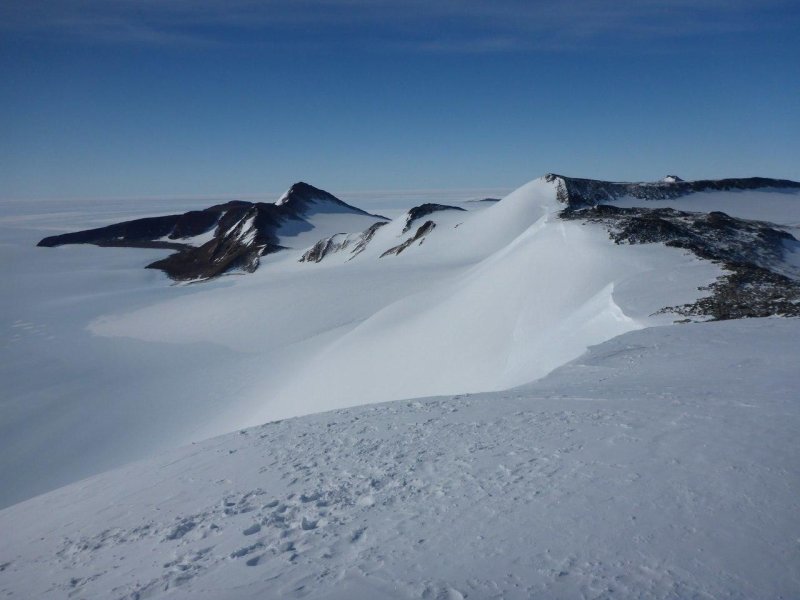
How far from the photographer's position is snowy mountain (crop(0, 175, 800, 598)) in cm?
421

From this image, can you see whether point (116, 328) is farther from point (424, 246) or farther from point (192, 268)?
point (192, 268)

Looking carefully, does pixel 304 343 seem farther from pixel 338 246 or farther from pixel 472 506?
pixel 338 246

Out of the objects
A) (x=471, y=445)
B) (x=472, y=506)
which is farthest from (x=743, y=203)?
(x=472, y=506)

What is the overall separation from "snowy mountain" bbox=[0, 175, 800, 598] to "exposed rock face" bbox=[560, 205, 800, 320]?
0.12 meters

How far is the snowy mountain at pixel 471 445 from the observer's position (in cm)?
421

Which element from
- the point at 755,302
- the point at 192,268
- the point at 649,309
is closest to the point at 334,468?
the point at 649,309

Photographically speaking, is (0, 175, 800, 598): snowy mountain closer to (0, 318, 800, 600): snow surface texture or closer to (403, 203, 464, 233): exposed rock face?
(0, 318, 800, 600): snow surface texture

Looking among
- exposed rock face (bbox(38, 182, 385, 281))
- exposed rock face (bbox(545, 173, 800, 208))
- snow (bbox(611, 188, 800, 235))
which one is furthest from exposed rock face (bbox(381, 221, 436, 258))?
exposed rock face (bbox(38, 182, 385, 281))

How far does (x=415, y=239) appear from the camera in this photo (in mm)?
46688

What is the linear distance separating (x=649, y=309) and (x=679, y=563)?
9.65m

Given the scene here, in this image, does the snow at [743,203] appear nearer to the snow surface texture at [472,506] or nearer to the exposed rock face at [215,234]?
the snow surface texture at [472,506]

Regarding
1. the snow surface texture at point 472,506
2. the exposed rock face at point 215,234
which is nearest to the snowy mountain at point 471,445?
the snow surface texture at point 472,506

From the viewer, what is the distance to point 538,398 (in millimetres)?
7945

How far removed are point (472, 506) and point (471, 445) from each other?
143 centimetres
